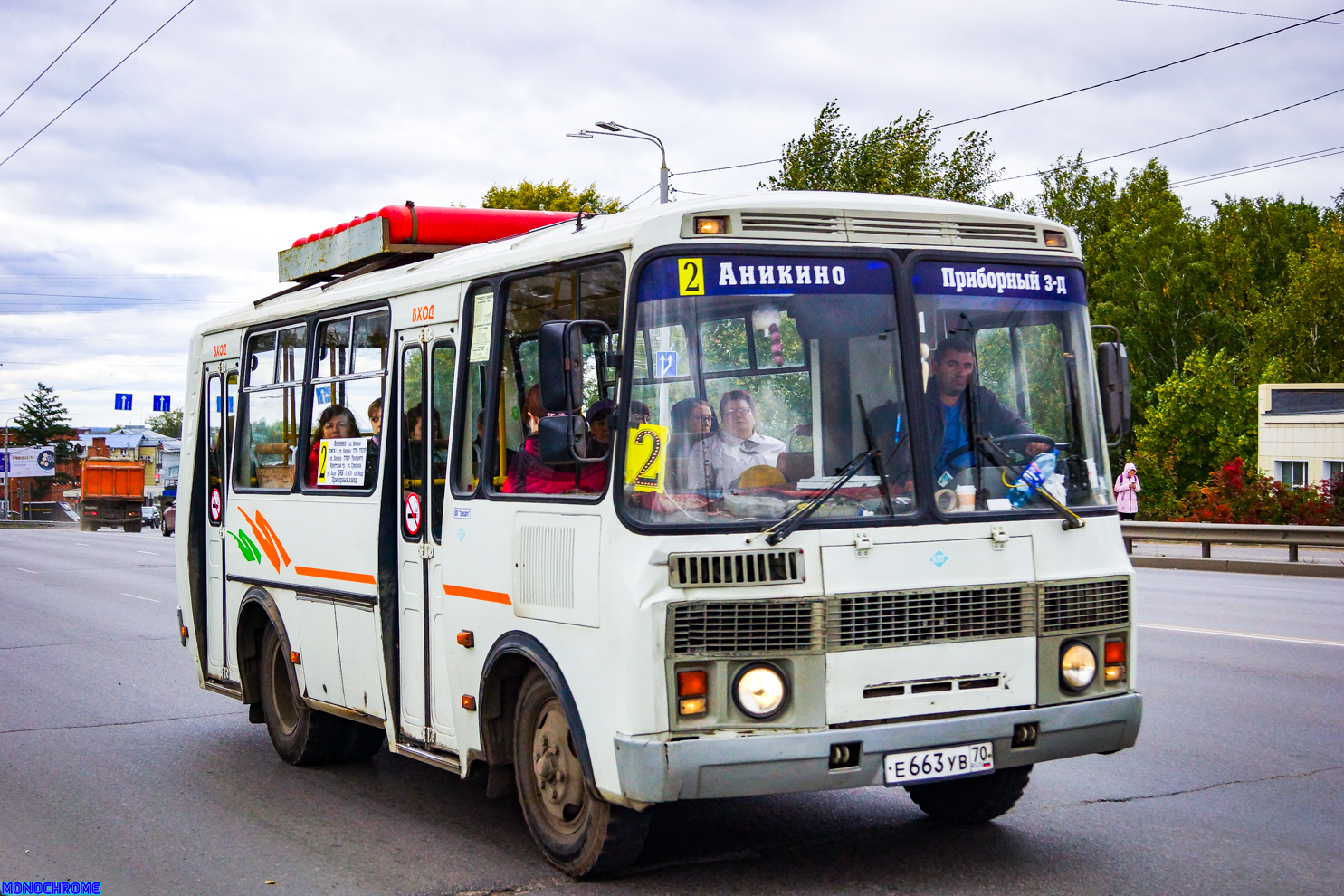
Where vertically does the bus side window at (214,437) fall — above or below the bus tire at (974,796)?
above

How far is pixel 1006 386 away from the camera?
571 centimetres

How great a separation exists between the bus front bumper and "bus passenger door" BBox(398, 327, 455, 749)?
171 centimetres

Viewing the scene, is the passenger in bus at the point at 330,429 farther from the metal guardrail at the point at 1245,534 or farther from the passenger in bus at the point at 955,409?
the metal guardrail at the point at 1245,534

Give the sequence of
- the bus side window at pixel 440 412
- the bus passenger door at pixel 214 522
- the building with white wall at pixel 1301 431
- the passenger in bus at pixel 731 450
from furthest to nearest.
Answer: the building with white wall at pixel 1301 431, the bus passenger door at pixel 214 522, the bus side window at pixel 440 412, the passenger in bus at pixel 731 450

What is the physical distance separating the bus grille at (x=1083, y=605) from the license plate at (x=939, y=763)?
554mm

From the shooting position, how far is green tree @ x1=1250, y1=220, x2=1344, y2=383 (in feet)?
162

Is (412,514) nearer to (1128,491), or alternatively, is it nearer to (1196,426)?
(1128,491)

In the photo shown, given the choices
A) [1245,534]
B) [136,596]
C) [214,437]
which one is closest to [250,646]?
[214,437]

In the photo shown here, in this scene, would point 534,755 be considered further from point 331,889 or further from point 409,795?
point 409,795

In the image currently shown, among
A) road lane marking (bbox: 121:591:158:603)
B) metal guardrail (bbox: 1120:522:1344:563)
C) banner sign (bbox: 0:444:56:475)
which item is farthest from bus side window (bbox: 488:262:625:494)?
banner sign (bbox: 0:444:56:475)

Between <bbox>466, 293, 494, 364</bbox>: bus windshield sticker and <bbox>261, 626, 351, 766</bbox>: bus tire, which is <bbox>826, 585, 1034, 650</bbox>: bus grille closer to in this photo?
<bbox>466, 293, 494, 364</bbox>: bus windshield sticker

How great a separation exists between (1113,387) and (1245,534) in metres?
18.3

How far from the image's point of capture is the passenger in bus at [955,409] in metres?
5.42

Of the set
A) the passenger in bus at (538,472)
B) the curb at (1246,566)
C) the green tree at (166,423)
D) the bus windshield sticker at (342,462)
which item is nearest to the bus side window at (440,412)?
the passenger in bus at (538,472)
